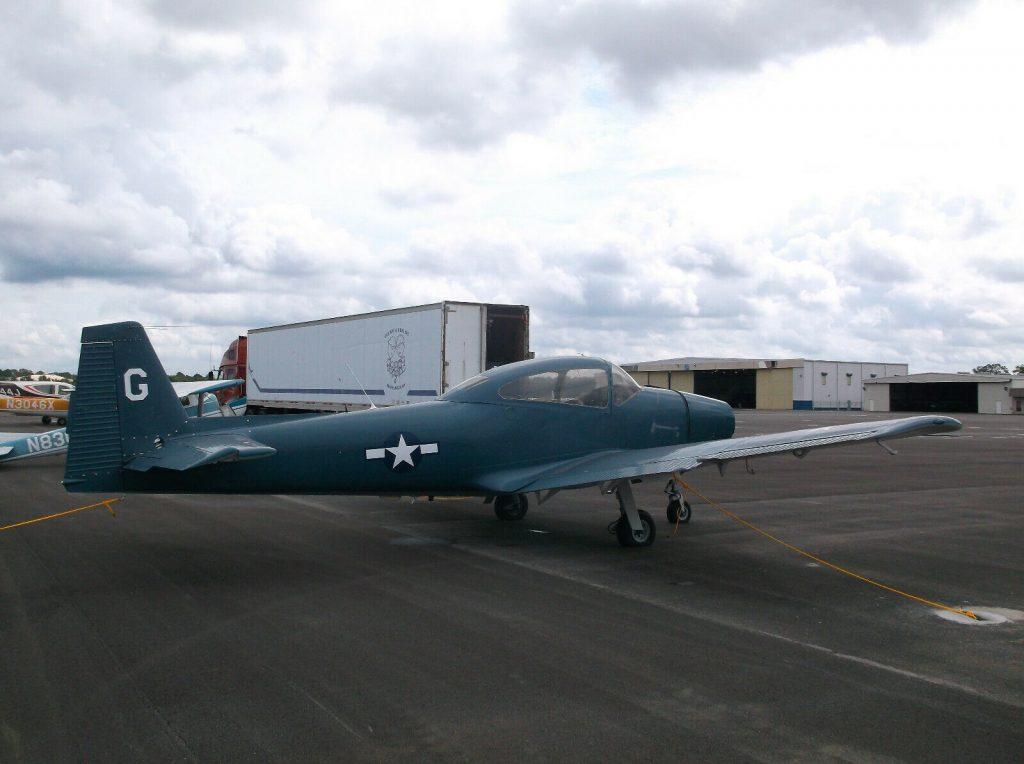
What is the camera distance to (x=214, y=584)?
7508 millimetres

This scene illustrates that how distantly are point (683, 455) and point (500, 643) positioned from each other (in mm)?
3846

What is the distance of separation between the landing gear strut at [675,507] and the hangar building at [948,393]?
73.8 metres

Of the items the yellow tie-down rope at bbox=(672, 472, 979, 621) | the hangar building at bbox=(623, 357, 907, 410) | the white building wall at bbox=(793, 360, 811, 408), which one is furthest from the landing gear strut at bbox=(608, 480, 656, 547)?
the white building wall at bbox=(793, 360, 811, 408)

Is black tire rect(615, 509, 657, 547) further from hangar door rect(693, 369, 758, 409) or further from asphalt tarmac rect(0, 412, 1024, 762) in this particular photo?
hangar door rect(693, 369, 758, 409)

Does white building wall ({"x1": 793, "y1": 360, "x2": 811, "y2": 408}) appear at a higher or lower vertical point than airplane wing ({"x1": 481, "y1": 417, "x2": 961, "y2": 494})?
higher

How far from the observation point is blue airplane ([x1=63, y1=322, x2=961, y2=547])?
25.8 ft

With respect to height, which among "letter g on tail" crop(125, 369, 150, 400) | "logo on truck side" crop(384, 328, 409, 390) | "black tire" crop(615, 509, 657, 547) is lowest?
"black tire" crop(615, 509, 657, 547)

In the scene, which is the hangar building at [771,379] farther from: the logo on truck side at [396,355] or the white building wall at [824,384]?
the logo on truck side at [396,355]

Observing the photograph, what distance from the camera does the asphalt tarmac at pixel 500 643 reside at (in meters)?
4.14

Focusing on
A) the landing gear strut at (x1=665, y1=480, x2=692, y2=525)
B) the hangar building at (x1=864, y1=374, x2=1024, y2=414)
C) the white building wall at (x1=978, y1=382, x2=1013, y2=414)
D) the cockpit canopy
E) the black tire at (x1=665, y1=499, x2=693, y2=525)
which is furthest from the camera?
the hangar building at (x1=864, y1=374, x2=1024, y2=414)

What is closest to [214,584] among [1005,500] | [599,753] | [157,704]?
[157,704]

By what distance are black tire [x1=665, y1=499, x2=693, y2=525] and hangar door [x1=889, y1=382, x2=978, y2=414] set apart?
7615cm

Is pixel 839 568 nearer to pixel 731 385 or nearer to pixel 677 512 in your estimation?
pixel 677 512

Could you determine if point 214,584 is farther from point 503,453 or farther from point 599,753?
point 599,753
